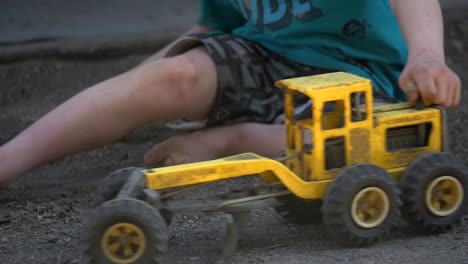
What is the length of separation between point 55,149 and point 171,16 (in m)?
1.25

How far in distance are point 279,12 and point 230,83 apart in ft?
0.71

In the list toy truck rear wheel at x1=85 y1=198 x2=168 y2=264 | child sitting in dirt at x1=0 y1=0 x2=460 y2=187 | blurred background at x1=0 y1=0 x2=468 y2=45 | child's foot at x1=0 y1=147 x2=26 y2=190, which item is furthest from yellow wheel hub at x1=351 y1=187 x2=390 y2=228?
blurred background at x1=0 y1=0 x2=468 y2=45

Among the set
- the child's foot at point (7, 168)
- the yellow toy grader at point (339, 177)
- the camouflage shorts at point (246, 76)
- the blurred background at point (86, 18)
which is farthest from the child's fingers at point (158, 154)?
the blurred background at point (86, 18)

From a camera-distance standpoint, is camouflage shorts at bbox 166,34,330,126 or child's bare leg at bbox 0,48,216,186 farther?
camouflage shorts at bbox 166,34,330,126

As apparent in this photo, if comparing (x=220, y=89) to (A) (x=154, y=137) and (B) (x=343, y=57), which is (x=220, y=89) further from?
(A) (x=154, y=137)

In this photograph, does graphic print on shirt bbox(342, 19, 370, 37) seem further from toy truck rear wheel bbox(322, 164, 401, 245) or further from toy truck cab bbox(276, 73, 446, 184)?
toy truck rear wheel bbox(322, 164, 401, 245)

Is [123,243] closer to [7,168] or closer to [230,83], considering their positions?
[7,168]

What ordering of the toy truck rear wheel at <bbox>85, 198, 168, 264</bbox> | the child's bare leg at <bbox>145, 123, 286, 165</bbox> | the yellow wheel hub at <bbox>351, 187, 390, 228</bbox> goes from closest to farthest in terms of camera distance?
the toy truck rear wheel at <bbox>85, 198, 168, 264</bbox> → the yellow wheel hub at <bbox>351, 187, 390, 228</bbox> → the child's bare leg at <bbox>145, 123, 286, 165</bbox>

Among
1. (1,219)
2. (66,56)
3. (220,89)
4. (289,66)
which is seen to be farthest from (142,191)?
(66,56)

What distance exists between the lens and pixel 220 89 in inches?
62.7

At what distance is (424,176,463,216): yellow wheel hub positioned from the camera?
114 centimetres

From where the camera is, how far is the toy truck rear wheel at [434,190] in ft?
3.71

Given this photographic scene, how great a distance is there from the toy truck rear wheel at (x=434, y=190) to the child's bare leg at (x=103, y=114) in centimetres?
56

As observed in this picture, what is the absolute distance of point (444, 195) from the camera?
3.80 feet
